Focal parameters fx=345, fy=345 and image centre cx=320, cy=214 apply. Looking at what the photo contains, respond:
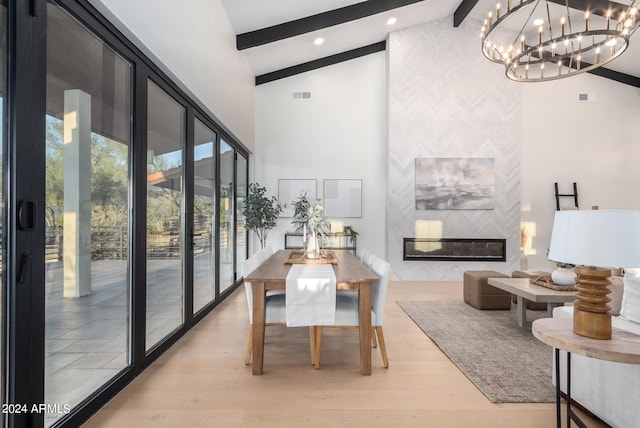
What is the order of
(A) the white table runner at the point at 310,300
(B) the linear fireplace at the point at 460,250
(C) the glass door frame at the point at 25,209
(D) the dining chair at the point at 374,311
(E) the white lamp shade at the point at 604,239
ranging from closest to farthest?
(E) the white lamp shade at the point at 604,239, (C) the glass door frame at the point at 25,209, (A) the white table runner at the point at 310,300, (D) the dining chair at the point at 374,311, (B) the linear fireplace at the point at 460,250

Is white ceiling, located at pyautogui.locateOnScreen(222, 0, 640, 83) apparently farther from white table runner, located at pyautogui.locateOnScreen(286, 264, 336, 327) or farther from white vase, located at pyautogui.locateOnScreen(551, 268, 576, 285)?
white vase, located at pyautogui.locateOnScreen(551, 268, 576, 285)

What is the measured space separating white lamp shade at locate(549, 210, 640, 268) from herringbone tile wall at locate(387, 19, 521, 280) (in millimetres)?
4903

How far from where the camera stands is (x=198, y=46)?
3486 millimetres

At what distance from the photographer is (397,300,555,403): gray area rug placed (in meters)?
2.32

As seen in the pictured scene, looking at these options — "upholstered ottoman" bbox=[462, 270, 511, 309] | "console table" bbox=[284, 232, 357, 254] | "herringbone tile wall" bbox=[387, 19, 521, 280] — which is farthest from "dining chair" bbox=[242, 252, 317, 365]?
"herringbone tile wall" bbox=[387, 19, 521, 280]

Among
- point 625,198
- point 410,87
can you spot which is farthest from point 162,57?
point 625,198

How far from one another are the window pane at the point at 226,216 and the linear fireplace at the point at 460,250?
10.3 ft

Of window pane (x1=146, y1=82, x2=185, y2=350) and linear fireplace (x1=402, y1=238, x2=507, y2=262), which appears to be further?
linear fireplace (x1=402, y1=238, x2=507, y2=262)

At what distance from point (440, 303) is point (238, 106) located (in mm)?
4118

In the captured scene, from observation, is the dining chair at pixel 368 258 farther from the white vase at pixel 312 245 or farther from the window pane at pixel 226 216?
the window pane at pixel 226 216

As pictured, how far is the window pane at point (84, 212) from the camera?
1813 millimetres

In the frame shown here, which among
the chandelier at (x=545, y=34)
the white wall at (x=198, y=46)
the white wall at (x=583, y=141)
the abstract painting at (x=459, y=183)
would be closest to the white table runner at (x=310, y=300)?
the white wall at (x=198, y=46)

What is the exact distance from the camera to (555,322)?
1.76 m

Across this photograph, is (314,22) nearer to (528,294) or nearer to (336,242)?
(336,242)
